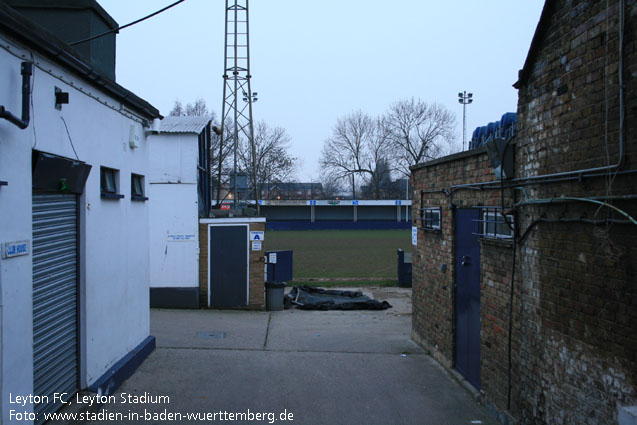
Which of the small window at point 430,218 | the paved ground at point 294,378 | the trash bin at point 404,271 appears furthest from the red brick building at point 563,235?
the trash bin at point 404,271

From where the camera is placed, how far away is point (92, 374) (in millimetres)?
6000

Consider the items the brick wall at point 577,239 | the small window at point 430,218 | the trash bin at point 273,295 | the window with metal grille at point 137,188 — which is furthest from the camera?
the trash bin at point 273,295

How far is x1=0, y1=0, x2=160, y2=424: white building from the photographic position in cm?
421

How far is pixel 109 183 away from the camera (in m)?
6.73

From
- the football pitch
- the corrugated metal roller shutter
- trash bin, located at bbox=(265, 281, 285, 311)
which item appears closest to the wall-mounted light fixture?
the corrugated metal roller shutter

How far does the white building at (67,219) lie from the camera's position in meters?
4.21

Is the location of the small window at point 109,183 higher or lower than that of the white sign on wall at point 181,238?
higher

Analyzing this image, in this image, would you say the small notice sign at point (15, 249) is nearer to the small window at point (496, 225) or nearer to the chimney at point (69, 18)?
the chimney at point (69, 18)

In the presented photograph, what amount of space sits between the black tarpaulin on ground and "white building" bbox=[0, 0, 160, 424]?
299 inches

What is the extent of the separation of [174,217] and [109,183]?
6781 mm

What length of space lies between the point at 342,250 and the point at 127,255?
91.1ft

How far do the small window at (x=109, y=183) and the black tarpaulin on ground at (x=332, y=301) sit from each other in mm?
9080

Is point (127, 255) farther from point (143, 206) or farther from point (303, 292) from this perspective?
point (303, 292)

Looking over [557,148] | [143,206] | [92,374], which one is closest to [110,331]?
[92,374]
